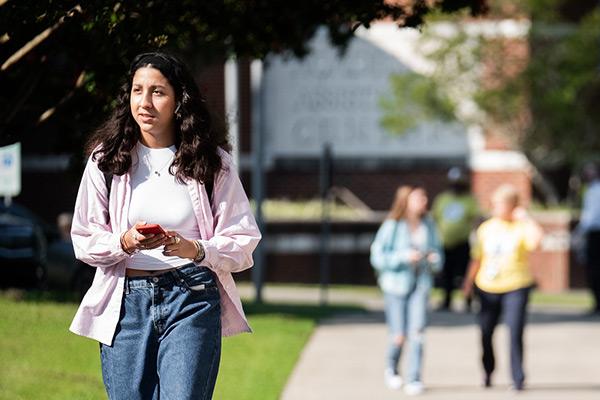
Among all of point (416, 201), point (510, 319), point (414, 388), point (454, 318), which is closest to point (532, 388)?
point (510, 319)

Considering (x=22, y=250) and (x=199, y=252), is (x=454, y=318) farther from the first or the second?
(x=199, y=252)

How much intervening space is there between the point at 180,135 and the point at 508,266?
243 inches

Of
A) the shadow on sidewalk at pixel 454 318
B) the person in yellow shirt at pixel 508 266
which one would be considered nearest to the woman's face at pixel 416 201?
the person in yellow shirt at pixel 508 266

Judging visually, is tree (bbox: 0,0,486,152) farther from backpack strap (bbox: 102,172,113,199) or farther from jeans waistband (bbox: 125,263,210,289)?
jeans waistband (bbox: 125,263,210,289)

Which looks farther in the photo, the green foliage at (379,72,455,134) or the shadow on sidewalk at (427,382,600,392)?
the green foliage at (379,72,455,134)

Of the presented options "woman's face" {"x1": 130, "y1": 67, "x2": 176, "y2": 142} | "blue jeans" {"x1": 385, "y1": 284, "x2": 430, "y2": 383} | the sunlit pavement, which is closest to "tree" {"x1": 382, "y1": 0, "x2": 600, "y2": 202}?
the sunlit pavement

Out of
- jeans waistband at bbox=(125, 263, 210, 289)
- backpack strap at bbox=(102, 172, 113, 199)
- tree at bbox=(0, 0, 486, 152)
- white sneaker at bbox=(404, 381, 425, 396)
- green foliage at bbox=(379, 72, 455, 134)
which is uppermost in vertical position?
green foliage at bbox=(379, 72, 455, 134)

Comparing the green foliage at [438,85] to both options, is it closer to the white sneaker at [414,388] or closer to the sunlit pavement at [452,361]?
the sunlit pavement at [452,361]

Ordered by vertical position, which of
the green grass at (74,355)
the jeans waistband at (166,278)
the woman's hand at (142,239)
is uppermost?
the woman's hand at (142,239)

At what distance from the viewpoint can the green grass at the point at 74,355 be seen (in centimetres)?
1040

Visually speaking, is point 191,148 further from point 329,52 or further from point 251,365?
point 329,52

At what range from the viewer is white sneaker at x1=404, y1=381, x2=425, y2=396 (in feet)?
36.5

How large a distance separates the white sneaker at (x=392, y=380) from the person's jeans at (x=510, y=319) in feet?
2.25

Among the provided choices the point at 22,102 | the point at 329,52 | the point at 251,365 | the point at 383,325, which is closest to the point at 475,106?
the point at 329,52
